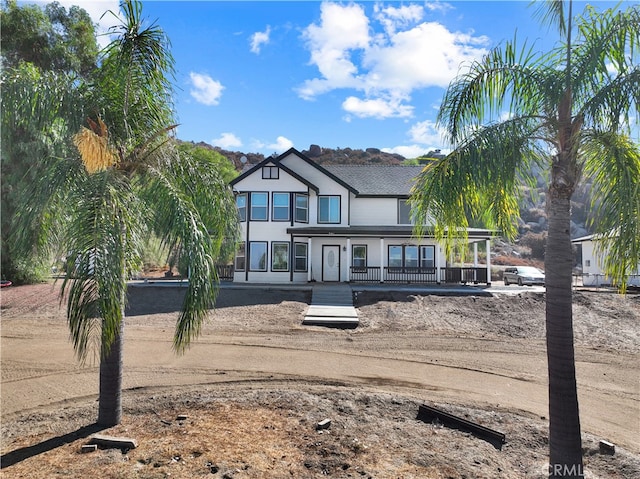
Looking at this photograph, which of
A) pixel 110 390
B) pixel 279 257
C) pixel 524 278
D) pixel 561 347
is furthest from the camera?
pixel 524 278

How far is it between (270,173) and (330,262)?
6.68 meters

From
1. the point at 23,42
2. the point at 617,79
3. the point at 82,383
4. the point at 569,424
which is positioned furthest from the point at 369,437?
the point at 23,42

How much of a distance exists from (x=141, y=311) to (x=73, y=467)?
39.9 ft

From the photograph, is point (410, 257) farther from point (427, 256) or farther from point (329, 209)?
point (329, 209)

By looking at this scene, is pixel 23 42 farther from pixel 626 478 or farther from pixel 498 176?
pixel 626 478

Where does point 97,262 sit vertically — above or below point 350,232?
below

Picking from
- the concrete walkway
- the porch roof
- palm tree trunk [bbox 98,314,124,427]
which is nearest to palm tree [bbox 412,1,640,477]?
palm tree trunk [bbox 98,314,124,427]

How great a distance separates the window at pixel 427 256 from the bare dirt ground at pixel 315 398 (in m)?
8.85

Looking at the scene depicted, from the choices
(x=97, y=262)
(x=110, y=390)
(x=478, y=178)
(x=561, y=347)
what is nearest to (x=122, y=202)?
(x=97, y=262)

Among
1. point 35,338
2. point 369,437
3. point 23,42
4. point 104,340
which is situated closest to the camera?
point 104,340

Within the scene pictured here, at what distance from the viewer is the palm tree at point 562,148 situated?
3.97 meters

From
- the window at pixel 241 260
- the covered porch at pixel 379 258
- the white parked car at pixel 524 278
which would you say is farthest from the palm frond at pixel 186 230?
the white parked car at pixel 524 278

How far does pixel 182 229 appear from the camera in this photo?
4.71 meters

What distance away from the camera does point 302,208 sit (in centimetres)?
2311
